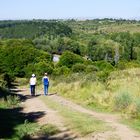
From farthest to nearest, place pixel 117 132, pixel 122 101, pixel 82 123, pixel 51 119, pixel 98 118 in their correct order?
pixel 122 101, pixel 51 119, pixel 98 118, pixel 82 123, pixel 117 132

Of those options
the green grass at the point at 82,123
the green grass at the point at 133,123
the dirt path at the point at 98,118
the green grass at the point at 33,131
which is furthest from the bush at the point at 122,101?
the green grass at the point at 33,131

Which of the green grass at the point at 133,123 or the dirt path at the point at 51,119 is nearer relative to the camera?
the dirt path at the point at 51,119

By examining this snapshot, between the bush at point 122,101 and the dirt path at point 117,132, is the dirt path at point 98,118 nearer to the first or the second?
the dirt path at point 117,132

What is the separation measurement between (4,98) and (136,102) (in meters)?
7.43

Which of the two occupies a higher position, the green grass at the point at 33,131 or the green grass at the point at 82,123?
the green grass at the point at 82,123

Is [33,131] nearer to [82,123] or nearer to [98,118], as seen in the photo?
[82,123]

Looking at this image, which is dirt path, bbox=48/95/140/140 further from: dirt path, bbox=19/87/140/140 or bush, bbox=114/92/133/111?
bush, bbox=114/92/133/111

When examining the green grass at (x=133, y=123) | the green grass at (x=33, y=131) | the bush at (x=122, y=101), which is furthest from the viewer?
the bush at (x=122, y=101)

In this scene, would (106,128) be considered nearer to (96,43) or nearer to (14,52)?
(14,52)

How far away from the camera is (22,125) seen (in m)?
14.3

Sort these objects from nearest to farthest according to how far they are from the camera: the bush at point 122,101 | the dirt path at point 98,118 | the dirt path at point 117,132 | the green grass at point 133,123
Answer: the dirt path at point 117,132
the dirt path at point 98,118
the green grass at point 133,123
the bush at point 122,101

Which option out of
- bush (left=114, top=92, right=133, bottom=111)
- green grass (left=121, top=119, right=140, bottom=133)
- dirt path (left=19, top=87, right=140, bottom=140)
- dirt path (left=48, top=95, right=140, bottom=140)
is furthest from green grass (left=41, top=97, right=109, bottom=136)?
bush (left=114, top=92, right=133, bottom=111)

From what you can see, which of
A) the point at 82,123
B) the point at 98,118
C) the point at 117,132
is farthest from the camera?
the point at 98,118

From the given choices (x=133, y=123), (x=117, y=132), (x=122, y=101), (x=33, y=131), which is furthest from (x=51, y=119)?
(x=117, y=132)
